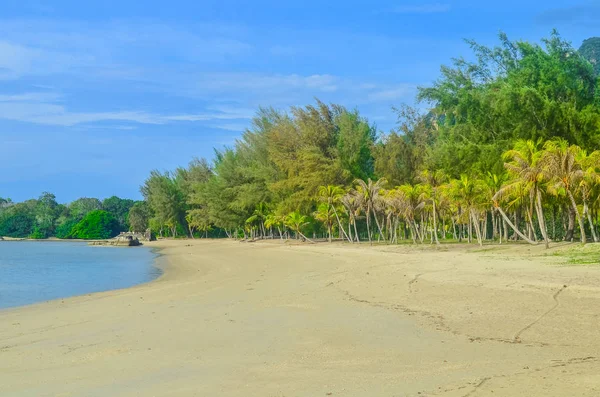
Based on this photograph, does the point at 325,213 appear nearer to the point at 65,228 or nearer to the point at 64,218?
the point at 65,228

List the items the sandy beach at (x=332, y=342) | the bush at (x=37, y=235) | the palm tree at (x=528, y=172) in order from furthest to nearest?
1. the bush at (x=37, y=235)
2. the palm tree at (x=528, y=172)
3. the sandy beach at (x=332, y=342)

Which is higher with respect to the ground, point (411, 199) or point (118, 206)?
point (118, 206)

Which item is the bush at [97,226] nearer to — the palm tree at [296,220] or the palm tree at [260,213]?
the palm tree at [260,213]

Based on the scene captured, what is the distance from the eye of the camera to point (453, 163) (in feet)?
155

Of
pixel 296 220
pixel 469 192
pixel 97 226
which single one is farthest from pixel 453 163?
pixel 97 226

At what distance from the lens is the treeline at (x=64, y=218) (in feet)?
460

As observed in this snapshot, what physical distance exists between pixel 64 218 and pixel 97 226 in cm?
2655

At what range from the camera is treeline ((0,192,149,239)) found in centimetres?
14012

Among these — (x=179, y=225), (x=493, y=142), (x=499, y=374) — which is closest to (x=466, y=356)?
(x=499, y=374)

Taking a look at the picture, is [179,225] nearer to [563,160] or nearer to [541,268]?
[563,160]

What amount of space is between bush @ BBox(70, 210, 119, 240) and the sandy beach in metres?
125

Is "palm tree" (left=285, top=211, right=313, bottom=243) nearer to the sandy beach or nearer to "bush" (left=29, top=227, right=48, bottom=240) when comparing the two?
the sandy beach

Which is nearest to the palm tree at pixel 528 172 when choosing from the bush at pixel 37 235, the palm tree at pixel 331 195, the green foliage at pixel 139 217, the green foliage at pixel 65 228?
the palm tree at pixel 331 195

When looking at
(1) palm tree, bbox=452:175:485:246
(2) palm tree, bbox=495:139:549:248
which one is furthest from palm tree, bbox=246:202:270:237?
(2) palm tree, bbox=495:139:549:248
